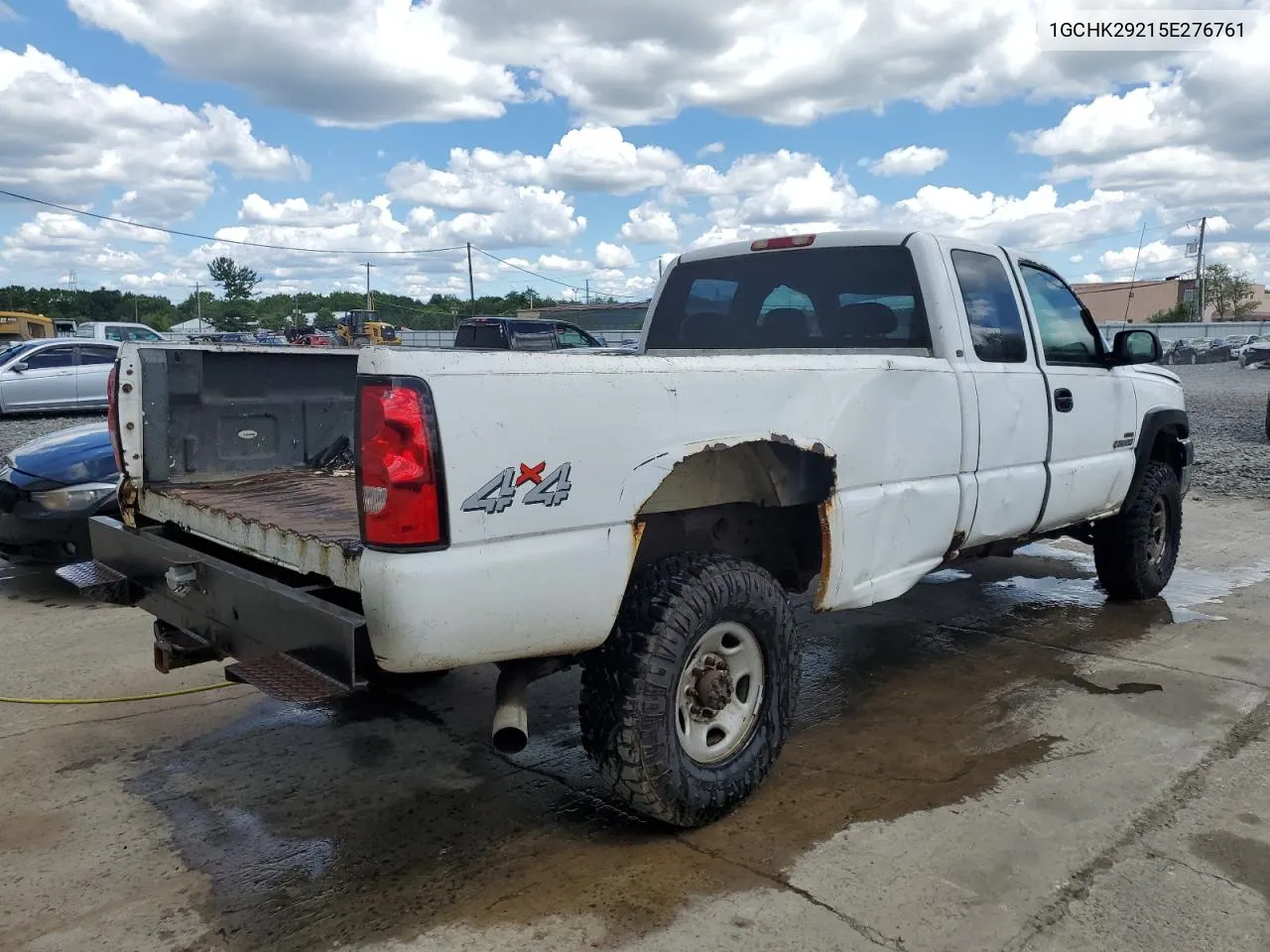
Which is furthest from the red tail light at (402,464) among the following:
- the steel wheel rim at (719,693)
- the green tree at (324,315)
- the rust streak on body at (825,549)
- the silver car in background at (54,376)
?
the green tree at (324,315)

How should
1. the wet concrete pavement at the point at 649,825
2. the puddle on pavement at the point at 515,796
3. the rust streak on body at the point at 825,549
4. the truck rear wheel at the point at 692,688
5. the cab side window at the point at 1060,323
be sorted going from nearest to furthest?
the wet concrete pavement at the point at 649,825
the puddle on pavement at the point at 515,796
the truck rear wheel at the point at 692,688
the rust streak on body at the point at 825,549
the cab side window at the point at 1060,323

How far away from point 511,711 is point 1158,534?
497cm

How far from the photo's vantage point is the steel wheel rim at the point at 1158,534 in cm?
613

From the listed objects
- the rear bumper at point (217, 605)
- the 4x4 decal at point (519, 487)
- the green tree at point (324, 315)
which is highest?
the green tree at point (324, 315)

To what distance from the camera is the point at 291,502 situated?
3.62 metres

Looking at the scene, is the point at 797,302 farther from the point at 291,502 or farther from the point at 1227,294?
the point at 1227,294

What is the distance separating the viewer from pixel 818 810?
3.46 meters

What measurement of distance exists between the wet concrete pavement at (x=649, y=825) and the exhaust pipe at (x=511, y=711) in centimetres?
47

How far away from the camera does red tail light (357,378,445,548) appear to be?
8.19ft

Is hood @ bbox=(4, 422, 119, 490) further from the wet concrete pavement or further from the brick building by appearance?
the brick building

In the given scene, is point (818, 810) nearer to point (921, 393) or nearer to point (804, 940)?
point (804, 940)

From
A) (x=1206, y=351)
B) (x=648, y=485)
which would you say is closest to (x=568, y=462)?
(x=648, y=485)

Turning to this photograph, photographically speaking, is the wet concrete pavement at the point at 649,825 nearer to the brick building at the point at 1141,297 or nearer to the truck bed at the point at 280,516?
the truck bed at the point at 280,516

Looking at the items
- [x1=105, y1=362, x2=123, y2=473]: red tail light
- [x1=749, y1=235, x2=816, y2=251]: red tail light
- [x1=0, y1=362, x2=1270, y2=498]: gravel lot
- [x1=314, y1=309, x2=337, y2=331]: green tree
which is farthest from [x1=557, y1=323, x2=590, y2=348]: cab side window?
[x1=314, y1=309, x2=337, y2=331]: green tree
